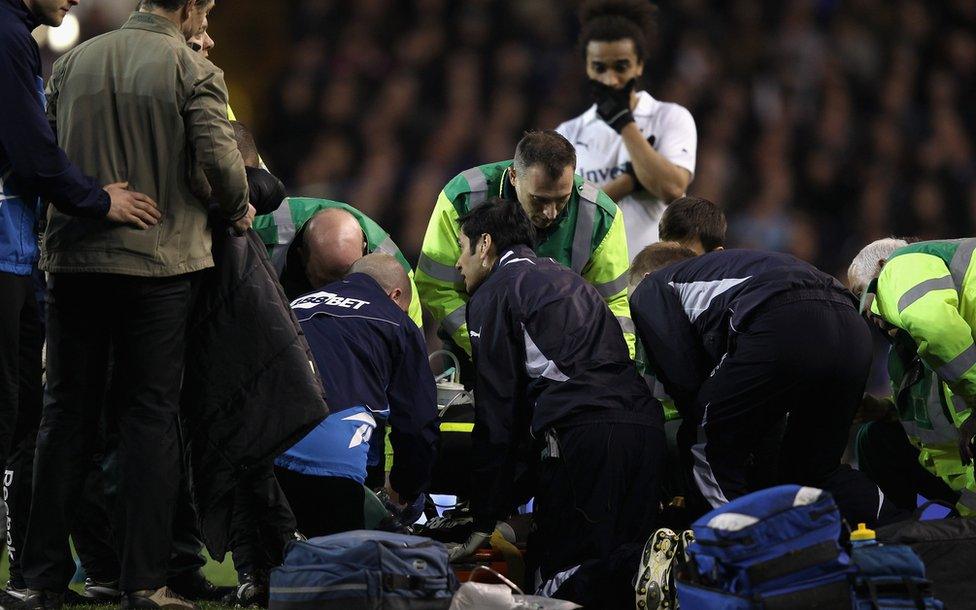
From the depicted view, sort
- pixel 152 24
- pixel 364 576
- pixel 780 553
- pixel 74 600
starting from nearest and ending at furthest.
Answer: pixel 780 553
pixel 364 576
pixel 152 24
pixel 74 600

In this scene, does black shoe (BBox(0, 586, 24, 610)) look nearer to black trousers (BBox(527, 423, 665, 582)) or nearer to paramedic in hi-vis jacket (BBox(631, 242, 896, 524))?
black trousers (BBox(527, 423, 665, 582))

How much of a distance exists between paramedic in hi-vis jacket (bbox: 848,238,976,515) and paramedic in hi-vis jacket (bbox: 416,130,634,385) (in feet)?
3.20

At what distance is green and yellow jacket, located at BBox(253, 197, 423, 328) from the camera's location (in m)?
4.97

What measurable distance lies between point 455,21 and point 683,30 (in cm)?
167

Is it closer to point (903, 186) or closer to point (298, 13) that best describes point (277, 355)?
point (298, 13)

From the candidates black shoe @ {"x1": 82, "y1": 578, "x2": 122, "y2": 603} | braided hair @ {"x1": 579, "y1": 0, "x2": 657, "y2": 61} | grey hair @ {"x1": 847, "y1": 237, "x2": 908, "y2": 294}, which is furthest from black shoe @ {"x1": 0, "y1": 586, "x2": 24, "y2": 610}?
braided hair @ {"x1": 579, "y1": 0, "x2": 657, "y2": 61}

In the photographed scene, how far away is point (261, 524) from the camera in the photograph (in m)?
3.74

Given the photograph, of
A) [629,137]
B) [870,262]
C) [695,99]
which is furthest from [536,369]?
[695,99]

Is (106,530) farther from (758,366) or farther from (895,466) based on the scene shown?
(895,466)

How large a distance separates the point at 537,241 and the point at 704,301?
4.17 ft

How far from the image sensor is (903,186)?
901 cm

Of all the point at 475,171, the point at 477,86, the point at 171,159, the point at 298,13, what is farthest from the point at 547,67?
the point at 171,159

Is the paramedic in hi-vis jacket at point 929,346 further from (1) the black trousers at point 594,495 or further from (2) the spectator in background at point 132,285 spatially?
(2) the spectator in background at point 132,285

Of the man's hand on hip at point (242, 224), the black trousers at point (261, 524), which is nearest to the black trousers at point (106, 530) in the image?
the black trousers at point (261, 524)
